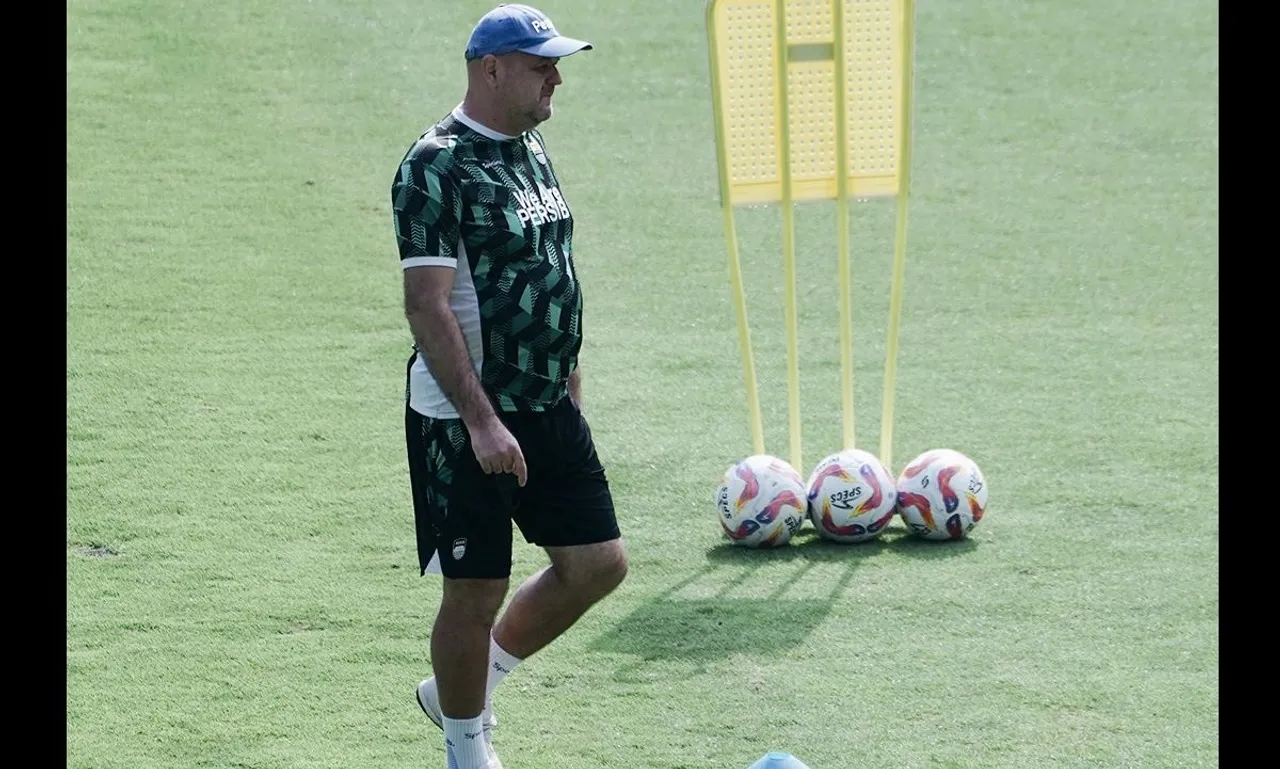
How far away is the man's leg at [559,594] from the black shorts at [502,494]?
1.9 inches

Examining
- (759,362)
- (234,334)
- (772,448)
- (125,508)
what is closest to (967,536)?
(772,448)

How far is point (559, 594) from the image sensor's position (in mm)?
5527

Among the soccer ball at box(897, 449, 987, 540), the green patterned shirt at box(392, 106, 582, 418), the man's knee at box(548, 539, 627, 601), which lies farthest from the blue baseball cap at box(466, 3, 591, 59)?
the soccer ball at box(897, 449, 987, 540)

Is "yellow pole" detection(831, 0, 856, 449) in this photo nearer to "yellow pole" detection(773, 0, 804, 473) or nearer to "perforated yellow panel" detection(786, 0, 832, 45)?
"perforated yellow panel" detection(786, 0, 832, 45)

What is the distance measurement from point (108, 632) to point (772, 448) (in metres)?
3.34

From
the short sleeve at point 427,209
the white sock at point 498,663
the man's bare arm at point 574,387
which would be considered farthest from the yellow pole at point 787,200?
the short sleeve at point 427,209

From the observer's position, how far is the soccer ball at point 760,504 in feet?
24.1

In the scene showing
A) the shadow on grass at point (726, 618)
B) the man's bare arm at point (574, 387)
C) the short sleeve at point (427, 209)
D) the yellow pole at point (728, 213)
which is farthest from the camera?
the yellow pole at point (728, 213)

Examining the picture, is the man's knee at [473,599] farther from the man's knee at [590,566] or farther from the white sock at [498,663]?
the white sock at [498,663]

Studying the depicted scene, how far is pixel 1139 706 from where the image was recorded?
597cm

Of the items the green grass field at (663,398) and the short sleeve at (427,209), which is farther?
the green grass field at (663,398)

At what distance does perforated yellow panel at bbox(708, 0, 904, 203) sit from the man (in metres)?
2.07

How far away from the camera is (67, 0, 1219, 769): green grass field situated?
6047 millimetres
